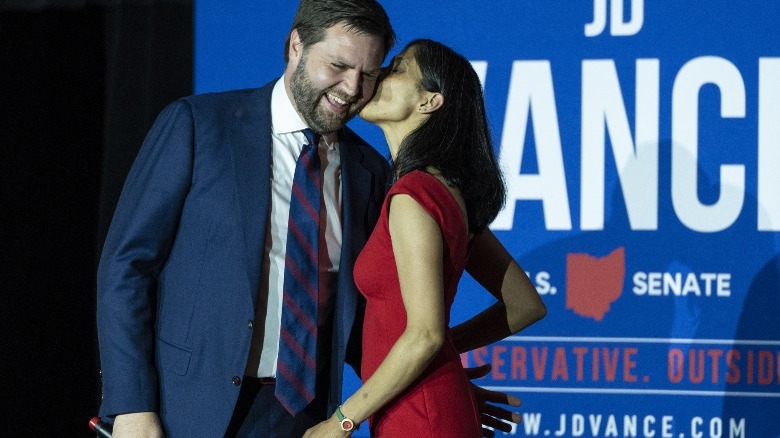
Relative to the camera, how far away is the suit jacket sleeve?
183 centimetres

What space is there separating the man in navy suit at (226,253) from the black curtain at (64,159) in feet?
5.10

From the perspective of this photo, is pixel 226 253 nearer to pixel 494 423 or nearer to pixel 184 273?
pixel 184 273

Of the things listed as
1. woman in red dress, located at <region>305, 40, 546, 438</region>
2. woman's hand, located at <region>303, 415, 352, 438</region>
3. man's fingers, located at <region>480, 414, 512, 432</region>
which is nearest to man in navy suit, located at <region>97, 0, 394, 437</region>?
woman in red dress, located at <region>305, 40, 546, 438</region>

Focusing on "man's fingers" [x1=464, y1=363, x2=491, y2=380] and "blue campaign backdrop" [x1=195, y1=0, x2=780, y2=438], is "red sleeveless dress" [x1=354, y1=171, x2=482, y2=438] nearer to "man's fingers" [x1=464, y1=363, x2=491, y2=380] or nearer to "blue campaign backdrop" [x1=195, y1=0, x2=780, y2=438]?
"man's fingers" [x1=464, y1=363, x2=491, y2=380]

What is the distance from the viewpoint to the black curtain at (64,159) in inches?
133

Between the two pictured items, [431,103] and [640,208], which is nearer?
[431,103]

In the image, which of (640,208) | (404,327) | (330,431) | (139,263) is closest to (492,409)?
(404,327)

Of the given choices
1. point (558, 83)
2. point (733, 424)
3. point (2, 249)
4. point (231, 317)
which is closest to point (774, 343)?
point (733, 424)

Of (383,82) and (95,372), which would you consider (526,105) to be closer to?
(383,82)

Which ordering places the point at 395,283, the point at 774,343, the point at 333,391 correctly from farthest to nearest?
1. the point at 774,343
2. the point at 333,391
3. the point at 395,283

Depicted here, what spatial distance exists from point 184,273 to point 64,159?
174 cm

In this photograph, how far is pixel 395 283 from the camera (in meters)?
1.81

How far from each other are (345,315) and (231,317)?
0.23m

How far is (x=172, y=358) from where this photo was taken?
1.89 meters
